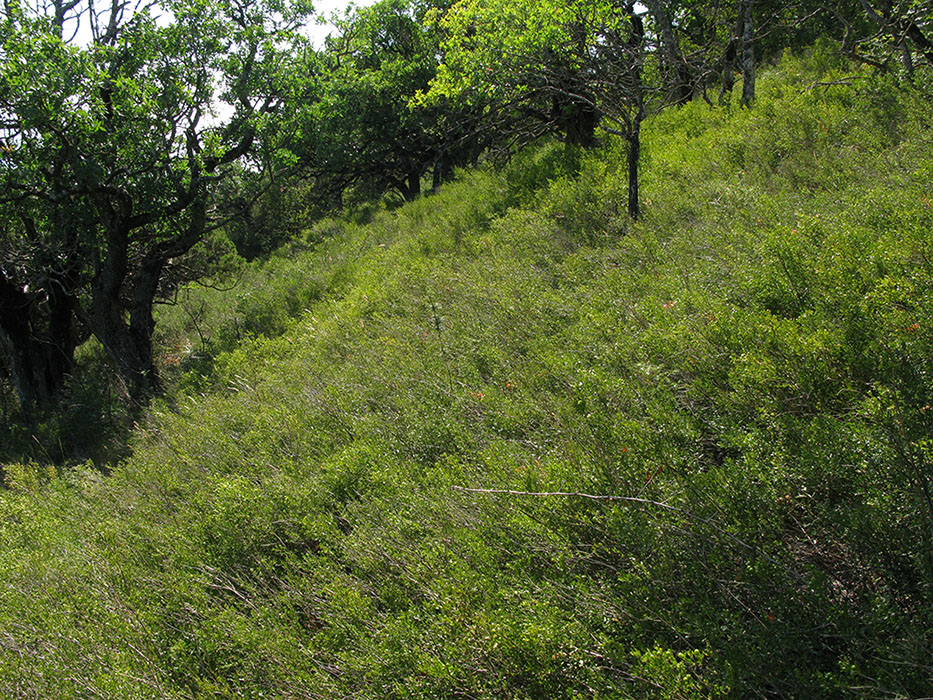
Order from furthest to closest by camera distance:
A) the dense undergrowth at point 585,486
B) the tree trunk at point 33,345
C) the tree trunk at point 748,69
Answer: the tree trunk at point 33,345 → the tree trunk at point 748,69 → the dense undergrowth at point 585,486

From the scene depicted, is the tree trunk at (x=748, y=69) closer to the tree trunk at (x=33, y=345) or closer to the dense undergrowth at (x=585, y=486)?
the dense undergrowth at (x=585, y=486)

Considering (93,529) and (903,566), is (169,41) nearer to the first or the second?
(93,529)

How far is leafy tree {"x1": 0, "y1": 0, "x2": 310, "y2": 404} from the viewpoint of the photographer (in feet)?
26.1

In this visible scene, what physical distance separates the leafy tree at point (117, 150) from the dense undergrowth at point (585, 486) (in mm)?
4409

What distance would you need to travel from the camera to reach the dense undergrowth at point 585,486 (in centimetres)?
221

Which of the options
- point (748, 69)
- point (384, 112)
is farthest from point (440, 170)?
point (748, 69)

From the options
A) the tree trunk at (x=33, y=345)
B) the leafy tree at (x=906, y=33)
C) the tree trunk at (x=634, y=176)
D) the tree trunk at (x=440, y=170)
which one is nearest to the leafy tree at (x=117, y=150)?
the tree trunk at (x=33, y=345)

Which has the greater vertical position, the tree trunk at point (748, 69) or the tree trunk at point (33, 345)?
the tree trunk at point (748, 69)

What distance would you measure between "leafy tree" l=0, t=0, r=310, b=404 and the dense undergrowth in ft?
14.5

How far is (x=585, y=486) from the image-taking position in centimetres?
299

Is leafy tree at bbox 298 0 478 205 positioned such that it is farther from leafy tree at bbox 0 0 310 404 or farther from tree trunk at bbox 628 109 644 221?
tree trunk at bbox 628 109 644 221

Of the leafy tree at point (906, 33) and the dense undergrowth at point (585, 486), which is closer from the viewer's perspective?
the dense undergrowth at point (585, 486)

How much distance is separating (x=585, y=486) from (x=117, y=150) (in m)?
9.22

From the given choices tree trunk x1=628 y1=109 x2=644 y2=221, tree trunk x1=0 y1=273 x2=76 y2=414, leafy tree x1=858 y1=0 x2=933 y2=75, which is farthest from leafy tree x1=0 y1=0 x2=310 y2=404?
leafy tree x1=858 y1=0 x2=933 y2=75
